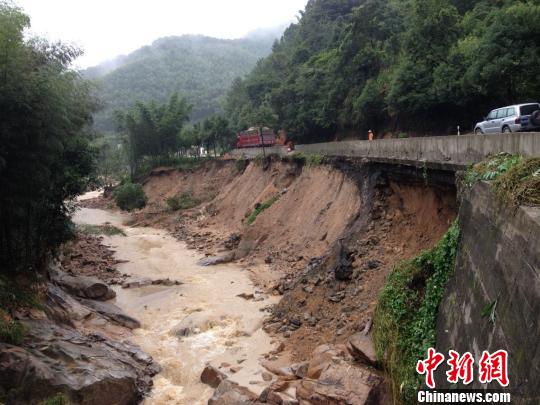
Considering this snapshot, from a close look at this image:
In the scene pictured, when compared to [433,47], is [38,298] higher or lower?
lower

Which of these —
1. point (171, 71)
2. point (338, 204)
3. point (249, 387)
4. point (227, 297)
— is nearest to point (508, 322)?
point (249, 387)

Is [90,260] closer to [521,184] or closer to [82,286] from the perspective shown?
[82,286]

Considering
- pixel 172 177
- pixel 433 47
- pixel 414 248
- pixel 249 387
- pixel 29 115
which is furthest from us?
pixel 172 177

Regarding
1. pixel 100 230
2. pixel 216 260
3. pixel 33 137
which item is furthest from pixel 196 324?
pixel 100 230

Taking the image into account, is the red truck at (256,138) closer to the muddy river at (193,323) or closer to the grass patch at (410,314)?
the muddy river at (193,323)

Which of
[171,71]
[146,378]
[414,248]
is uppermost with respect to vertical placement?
[171,71]

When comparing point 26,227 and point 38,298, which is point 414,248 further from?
point 26,227

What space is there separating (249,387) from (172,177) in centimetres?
5029

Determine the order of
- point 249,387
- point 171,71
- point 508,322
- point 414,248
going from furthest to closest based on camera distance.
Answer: point 171,71
point 414,248
point 249,387
point 508,322

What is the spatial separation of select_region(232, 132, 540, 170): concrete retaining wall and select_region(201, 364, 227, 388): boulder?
8.83 metres

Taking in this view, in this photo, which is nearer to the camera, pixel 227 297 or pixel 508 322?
pixel 508 322

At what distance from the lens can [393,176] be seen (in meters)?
18.4

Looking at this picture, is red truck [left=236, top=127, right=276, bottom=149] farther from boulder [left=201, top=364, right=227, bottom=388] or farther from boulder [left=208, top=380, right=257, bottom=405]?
boulder [left=208, top=380, right=257, bottom=405]

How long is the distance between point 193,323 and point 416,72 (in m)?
22.9
